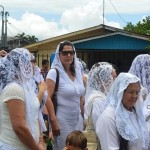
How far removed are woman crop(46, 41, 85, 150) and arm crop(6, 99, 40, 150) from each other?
1.50m

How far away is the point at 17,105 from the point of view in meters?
4.14

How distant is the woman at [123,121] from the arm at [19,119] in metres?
0.65

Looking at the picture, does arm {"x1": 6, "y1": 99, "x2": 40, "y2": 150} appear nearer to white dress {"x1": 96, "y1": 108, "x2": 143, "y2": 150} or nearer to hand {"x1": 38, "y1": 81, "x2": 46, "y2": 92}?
white dress {"x1": 96, "y1": 108, "x2": 143, "y2": 150}

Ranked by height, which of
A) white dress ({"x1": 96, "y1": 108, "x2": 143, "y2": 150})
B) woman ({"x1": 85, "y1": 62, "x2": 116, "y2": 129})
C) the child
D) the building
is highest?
the building

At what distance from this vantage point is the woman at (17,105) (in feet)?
13.6

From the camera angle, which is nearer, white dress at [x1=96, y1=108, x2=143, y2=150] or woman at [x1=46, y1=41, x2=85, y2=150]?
white dress at [x1=96, y1=108, x2=143, y2=150]

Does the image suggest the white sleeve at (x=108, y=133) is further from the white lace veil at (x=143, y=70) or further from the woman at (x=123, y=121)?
the white lace veil at (x=143, y=70)

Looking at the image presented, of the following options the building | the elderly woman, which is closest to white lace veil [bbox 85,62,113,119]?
the elderly woman

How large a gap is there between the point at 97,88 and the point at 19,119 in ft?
4.88

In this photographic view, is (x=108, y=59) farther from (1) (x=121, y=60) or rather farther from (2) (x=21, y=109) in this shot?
(2) (x=21, y=109)

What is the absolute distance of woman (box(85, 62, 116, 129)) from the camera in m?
5.06

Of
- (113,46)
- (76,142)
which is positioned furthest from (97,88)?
(113,46)

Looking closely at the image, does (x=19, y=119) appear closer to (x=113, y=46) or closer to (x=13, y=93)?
(x=13, y=93)

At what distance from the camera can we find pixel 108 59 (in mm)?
21766
